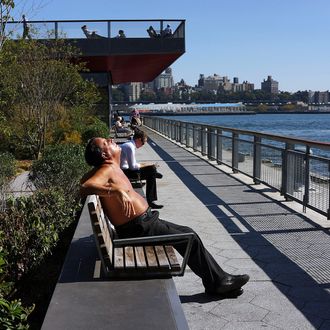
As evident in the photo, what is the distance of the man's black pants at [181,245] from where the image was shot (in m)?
4.52

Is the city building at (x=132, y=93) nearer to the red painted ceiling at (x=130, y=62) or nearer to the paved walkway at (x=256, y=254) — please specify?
the red painted ceiling at (x=130, y=62)

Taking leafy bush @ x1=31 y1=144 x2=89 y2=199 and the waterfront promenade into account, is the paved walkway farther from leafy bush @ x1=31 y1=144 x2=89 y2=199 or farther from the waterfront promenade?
leafy bush @ x1=31 y1=144 x2=89 y2=199

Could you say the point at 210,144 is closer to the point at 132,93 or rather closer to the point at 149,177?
the point at 149,177

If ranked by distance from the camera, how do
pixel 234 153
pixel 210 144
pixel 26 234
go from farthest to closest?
pixel 210 144, pixel 234 153, pixel 26 234

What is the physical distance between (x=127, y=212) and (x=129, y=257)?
39 cm

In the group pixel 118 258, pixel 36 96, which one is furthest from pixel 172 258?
pixel 36 96

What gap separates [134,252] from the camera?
439cm

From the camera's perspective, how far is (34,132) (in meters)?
18.0

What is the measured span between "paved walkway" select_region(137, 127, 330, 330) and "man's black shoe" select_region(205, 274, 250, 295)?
0.09 m

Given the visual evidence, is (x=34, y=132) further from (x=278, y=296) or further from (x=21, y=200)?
(x=278, y=296)

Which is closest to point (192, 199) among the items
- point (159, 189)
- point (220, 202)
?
point (220, 202)

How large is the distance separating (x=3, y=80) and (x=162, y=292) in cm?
1298

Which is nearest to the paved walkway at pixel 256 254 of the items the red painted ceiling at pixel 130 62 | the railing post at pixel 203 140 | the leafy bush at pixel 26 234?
the leafy bush at pixel 26 234

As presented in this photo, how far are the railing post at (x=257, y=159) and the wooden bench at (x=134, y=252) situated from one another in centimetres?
675
